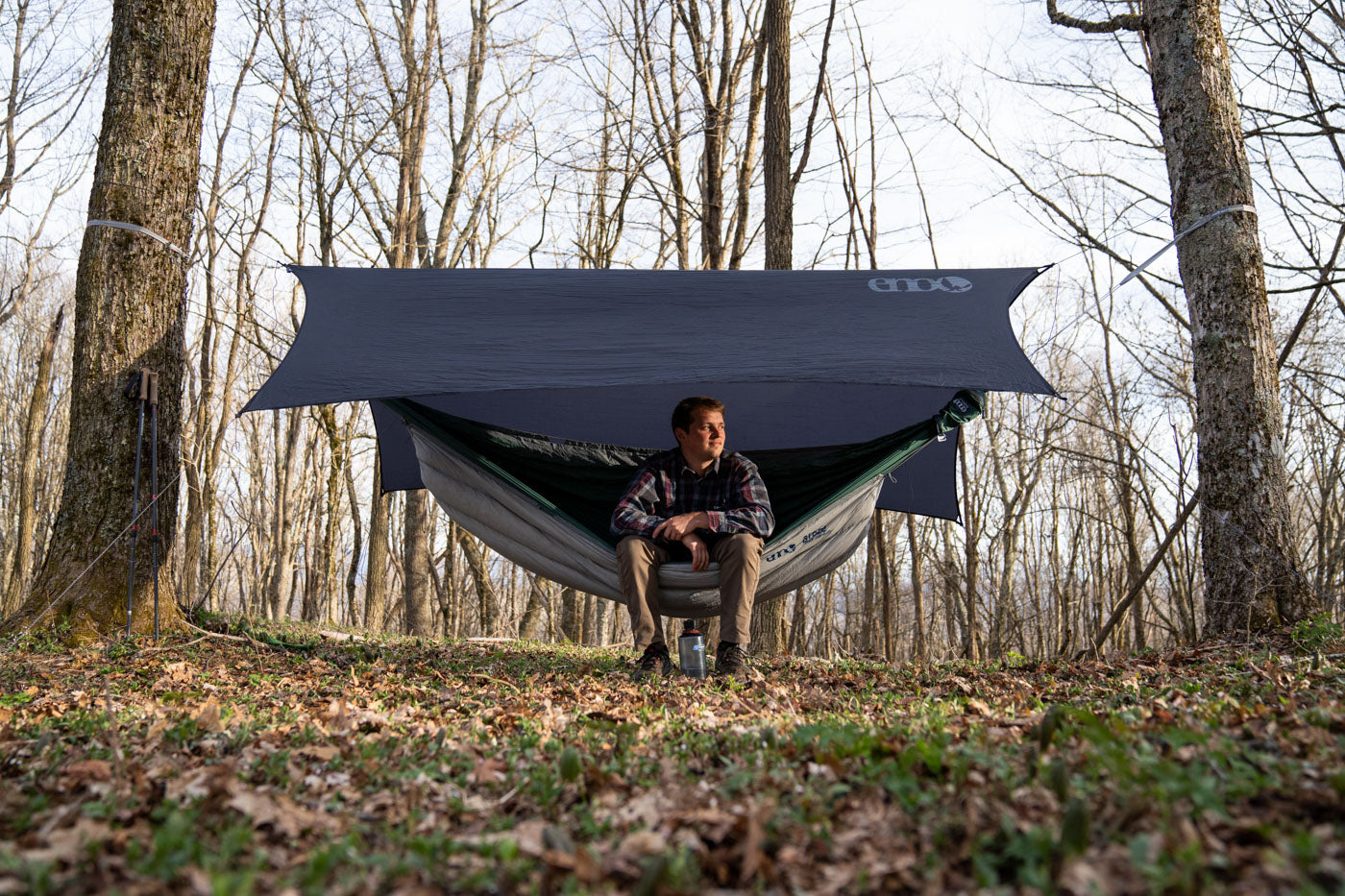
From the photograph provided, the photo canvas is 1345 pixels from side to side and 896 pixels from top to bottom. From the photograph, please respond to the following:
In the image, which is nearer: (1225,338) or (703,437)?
(1225,338)

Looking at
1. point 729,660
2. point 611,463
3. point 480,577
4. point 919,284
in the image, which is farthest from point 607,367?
point 480,577

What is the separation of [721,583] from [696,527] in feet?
0.75

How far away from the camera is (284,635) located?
378cm

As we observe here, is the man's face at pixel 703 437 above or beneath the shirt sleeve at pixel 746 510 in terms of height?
above

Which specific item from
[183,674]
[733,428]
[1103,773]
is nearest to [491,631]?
[733,428]

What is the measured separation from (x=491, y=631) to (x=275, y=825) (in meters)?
8.47

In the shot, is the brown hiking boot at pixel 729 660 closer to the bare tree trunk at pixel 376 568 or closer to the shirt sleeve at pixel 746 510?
the shirt sleeve at pixel 746 510

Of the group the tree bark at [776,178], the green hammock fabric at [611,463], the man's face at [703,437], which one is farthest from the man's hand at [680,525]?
the tree bark at [776,178]

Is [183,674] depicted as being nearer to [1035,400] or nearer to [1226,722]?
[1226,722]

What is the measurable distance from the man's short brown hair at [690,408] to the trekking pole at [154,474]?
6.41 ft

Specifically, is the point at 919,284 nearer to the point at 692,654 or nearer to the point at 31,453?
the point at 692,654

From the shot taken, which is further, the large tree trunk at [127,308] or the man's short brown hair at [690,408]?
the man's short brown hair at [690,408]

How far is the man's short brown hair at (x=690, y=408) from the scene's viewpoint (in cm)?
355

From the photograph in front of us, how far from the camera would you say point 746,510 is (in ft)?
11.1
